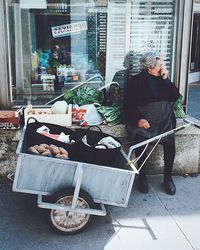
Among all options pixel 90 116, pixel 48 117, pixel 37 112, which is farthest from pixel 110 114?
pixel 37 112

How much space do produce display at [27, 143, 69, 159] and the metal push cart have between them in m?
0.13

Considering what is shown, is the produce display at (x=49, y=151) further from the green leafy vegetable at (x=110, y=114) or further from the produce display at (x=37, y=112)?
the green leafy vegetable at (x=110, y=114)

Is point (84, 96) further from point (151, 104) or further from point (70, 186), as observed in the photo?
point (70, 186)

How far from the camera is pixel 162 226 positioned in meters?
3.52

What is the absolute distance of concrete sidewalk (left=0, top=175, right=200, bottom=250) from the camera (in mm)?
3205

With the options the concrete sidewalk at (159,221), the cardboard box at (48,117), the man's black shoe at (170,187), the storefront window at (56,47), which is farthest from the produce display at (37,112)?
the man's black shoe at (170,187)

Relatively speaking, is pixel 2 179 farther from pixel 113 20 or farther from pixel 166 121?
pixel 113 20

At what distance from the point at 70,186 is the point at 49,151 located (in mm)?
368

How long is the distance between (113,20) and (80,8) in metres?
0.49

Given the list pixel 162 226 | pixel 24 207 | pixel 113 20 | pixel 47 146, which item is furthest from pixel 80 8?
pixel 162 226

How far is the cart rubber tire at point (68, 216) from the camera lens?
3.15 metres

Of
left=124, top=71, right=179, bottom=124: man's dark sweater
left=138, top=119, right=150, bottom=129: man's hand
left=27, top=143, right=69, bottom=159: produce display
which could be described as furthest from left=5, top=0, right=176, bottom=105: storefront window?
left=27, top=143, right=69, bottom=159: produce display

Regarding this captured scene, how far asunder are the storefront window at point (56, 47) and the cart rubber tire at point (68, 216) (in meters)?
2.05

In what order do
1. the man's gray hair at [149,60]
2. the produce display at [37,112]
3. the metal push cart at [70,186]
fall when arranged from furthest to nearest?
the produce display at [37,112], the man's gray hair at [149,60], the metal push cart at [70,186]
